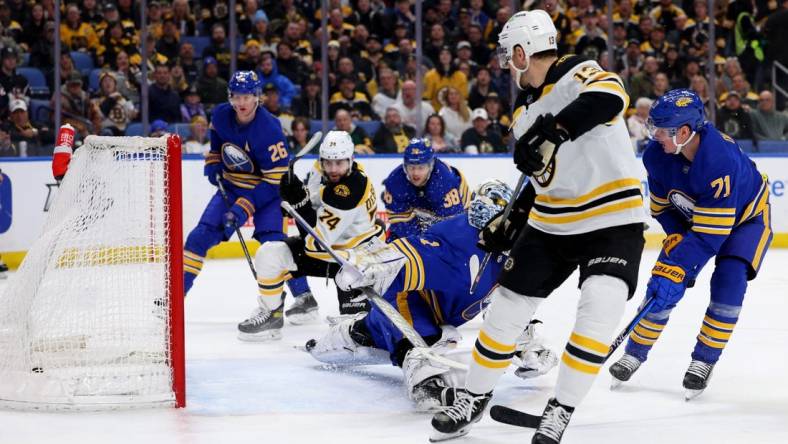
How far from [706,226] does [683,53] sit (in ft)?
17.9

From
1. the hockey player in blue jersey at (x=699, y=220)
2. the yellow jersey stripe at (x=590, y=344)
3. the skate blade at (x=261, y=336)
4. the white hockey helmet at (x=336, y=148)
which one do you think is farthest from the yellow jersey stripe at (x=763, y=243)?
the skate blade at (x=261, y=336)

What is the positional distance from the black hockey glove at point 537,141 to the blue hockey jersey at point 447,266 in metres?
0.87

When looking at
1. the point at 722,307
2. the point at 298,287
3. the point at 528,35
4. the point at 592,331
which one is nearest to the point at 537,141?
the point at 528,35

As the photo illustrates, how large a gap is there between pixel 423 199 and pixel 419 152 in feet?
0.76

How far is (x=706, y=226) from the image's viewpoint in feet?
11.8

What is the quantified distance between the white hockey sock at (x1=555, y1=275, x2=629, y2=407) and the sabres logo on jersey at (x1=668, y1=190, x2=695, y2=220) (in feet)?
2.91

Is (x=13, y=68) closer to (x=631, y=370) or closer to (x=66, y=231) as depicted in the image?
(x=66, y=231)

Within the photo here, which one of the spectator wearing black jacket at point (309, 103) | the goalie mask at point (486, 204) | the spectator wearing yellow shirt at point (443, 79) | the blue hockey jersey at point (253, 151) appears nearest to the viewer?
the goalie mask at point (486, 204)

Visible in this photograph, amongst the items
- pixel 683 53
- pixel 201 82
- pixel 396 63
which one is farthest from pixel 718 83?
pixel 201 82

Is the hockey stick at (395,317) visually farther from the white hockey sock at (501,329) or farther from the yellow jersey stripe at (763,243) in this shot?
the yellow jersey stripe at (763,243)

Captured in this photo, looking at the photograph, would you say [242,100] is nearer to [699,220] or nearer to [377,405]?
[377,405]

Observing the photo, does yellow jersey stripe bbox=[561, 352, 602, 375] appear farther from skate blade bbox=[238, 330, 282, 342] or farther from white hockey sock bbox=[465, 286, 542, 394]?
skate blade bbox=[238, 330, 282, 342]

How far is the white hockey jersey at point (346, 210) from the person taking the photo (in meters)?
5.08

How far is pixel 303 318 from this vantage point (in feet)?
18.0
